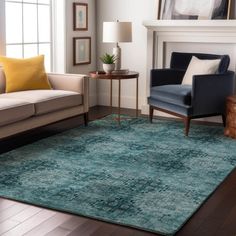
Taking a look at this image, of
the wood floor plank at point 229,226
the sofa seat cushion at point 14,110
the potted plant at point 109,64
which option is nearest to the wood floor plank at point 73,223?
the wood floor plank at point 229,226

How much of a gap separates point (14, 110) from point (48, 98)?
1.81ft

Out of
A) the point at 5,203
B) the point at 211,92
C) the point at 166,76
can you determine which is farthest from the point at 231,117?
the point at 5,203

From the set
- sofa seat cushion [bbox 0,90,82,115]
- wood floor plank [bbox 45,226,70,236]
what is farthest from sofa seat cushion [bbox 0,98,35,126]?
wood floor plank [bbox 45,226,70,236]

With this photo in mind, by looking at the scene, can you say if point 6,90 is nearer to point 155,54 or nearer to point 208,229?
point 155,54

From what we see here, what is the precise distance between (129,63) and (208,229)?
156 inches

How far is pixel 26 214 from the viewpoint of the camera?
2.92m

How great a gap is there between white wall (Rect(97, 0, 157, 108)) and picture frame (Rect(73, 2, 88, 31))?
0.93 feet

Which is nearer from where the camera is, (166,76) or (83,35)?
(166,76)

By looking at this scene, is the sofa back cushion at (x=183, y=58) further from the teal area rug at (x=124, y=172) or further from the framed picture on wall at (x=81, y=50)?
the framed picture on wall at (x=81, y=50)

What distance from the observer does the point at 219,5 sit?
5.61 meters

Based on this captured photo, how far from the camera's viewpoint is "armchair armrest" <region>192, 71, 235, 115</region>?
16.1 feet

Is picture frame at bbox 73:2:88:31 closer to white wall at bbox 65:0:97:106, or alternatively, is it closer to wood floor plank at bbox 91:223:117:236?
white wall at bbox 65:0:97:106

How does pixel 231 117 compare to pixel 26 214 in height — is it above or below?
above

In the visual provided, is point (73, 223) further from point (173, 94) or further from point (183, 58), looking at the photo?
point (183, 58)
